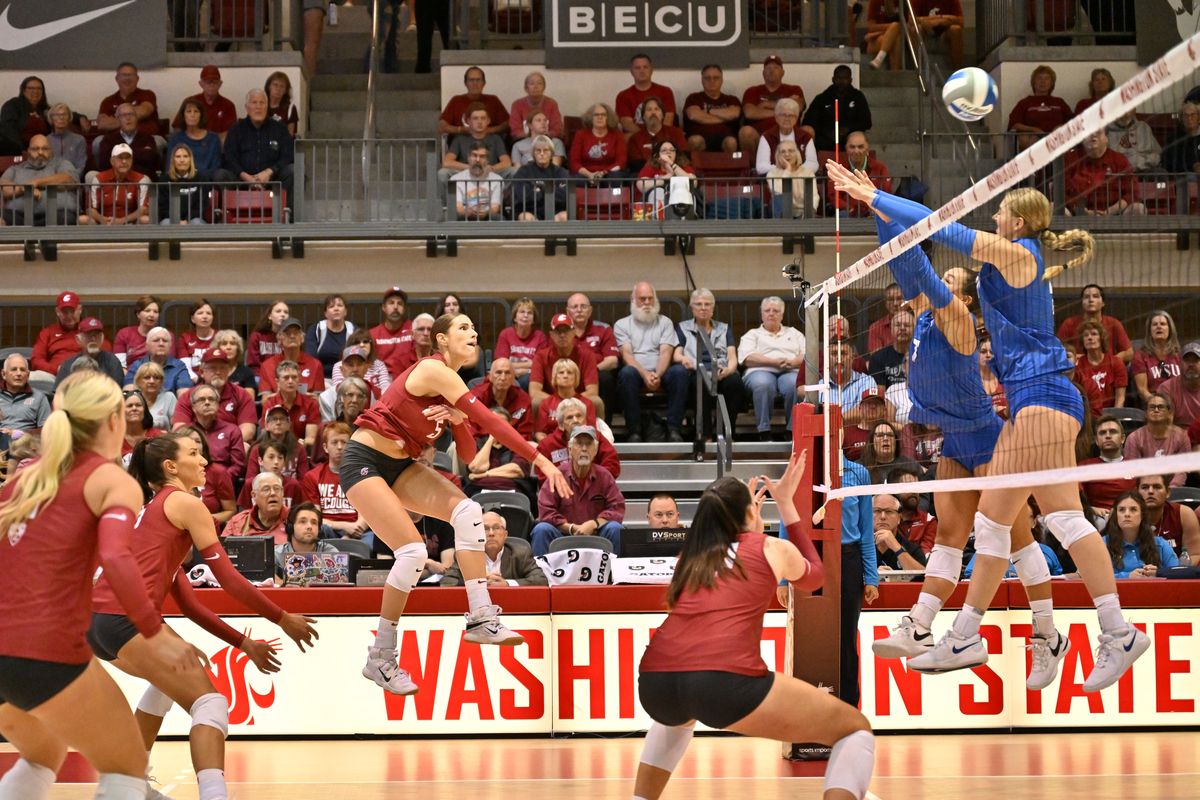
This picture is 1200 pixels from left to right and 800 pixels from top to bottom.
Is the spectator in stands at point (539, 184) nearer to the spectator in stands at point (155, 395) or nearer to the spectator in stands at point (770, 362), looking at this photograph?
the spectator in stands at point (770, 362)

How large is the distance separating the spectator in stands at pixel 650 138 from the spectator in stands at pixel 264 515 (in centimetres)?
663

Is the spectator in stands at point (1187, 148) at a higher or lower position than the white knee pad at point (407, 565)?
higher

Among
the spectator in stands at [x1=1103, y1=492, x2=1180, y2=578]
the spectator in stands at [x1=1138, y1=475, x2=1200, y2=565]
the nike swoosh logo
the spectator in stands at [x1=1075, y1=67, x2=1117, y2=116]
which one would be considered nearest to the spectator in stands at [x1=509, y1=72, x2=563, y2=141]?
the nike swoosh logo

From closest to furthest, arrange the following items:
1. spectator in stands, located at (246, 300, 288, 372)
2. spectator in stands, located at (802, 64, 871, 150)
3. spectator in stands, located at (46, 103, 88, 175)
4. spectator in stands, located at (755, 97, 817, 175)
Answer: spectator in stands, located at (246, 300, 288, 372) → spectator in stands, located at (755, 97, 817, 175) → spectator in stands, located at (46, 103, 88, 175) → spectator in stands, located at (802, 64, 871, 150)

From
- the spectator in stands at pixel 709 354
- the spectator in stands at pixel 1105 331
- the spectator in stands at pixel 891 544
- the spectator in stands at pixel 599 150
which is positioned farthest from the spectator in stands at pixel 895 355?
the spectator in stands at pixel 599 150

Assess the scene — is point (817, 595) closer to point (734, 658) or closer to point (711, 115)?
point (734, 658)

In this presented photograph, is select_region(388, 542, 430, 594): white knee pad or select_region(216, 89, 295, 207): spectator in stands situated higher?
select_region(216, 89, 295, 207): spectator in stands

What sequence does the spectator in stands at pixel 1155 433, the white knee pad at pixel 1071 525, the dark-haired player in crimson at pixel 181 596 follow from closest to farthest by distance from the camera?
the dark-haired player in crimson at pixel 181 596 → the white knee pad at pixel 1071 525 → the spectator in stands at pixel 1155 433

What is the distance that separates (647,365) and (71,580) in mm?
9870

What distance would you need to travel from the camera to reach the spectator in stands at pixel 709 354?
47.8ft

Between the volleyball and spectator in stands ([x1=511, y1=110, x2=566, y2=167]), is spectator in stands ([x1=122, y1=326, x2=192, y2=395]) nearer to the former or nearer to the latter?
spectator in stands ([x1=511, y1=110, x2=566, y2=167])

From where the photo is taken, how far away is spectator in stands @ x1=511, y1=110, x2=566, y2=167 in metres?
16.6

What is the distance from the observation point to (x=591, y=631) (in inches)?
426

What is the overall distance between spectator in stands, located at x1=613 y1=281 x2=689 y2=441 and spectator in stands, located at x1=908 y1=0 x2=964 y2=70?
6998mm
